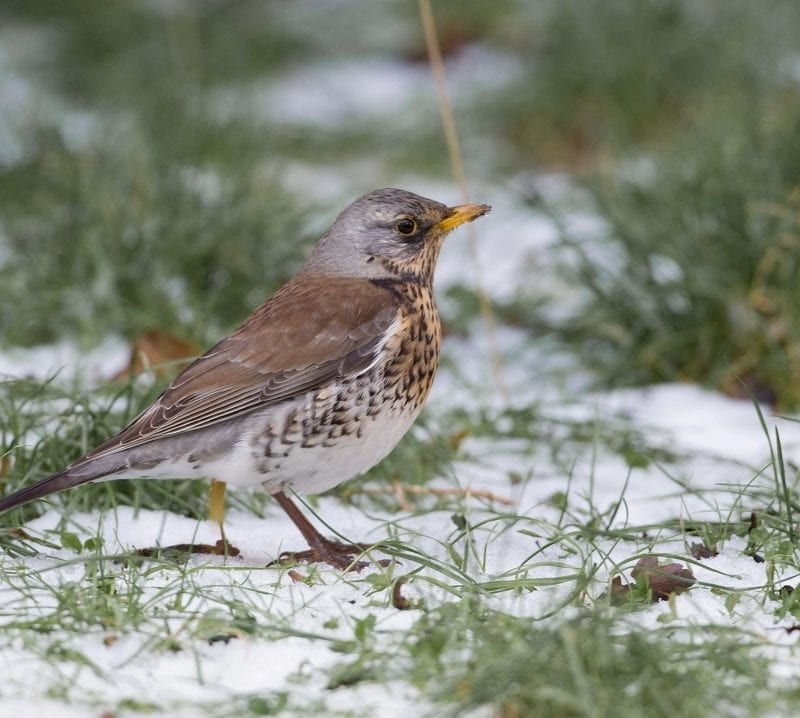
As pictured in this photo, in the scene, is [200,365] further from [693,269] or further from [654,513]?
[693,269]

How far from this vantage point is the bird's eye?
Answer: 14.7 feet

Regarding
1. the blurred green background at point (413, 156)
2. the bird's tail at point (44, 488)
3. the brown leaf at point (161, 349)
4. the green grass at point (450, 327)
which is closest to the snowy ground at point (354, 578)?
the green grass at point (450, 327)

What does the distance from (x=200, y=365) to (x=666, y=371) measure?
8.05ft

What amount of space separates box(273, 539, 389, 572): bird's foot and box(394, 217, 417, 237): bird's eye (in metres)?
1.08

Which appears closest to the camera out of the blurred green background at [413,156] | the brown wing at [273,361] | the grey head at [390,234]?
the brown wing at [273,361]

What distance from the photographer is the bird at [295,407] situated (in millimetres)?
3930

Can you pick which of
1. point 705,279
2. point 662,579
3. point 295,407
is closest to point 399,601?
point 662,579

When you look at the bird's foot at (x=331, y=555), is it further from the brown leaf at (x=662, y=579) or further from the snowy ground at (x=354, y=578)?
the brown leaf at (x=662, y=579)

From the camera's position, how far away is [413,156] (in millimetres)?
8523

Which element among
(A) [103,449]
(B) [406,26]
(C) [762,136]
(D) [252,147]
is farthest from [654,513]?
(B) [406,26]

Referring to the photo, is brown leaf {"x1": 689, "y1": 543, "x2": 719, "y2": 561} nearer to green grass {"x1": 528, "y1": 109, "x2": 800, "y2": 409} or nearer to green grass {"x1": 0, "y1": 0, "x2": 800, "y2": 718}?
green grass {"x1": 0, "y1": 0, "x2": 800, "y2": 718}

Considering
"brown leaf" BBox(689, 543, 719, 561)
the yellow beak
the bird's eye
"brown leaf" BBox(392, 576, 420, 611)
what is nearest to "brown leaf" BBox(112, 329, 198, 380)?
the bird's eye

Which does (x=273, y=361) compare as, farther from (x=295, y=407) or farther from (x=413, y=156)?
(x=413, y=156)

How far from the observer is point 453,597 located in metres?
3.51
